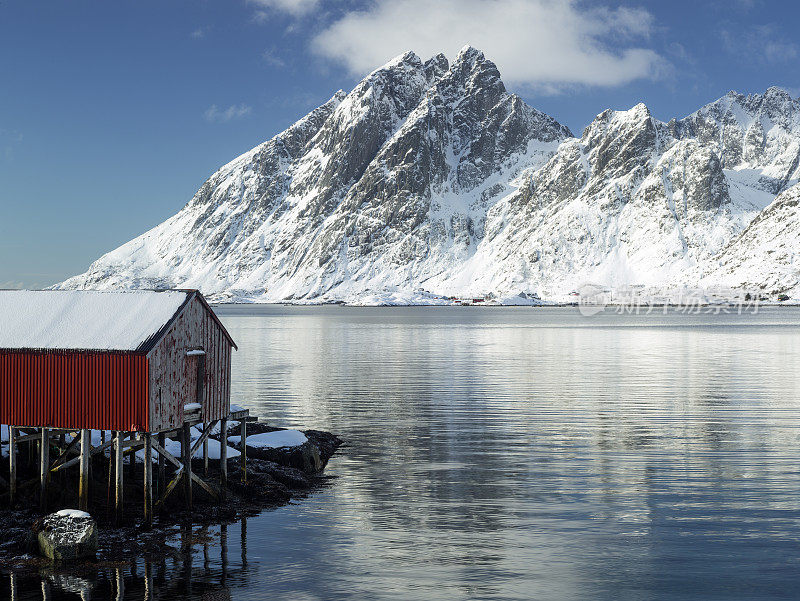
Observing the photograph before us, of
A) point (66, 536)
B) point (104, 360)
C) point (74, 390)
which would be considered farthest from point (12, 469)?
point (66, 536)

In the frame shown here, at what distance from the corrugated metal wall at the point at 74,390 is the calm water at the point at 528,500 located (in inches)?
178

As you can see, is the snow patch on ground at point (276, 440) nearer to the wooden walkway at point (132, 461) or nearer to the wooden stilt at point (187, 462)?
the wooden walkway at point (132, 461)

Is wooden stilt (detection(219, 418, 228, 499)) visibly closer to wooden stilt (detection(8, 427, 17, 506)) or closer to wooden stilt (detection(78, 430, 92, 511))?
wooden stilt (detection(78, 430, 92, 511))

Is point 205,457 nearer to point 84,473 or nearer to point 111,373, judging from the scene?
point 84,473

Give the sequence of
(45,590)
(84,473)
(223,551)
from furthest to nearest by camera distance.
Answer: (84,473)
(223,551)
(45,590)

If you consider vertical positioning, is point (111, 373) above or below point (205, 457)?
above

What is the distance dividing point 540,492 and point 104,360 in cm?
1604

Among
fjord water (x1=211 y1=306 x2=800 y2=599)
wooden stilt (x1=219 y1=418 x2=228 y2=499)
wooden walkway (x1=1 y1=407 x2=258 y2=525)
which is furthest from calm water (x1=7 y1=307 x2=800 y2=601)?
wooden stilt (x1=219 y1=418 x2=228 y2=499)

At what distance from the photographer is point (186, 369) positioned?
27812 millimetres

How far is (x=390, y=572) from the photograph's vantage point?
21.6 metres

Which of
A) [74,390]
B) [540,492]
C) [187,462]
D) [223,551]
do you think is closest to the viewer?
[223,551]

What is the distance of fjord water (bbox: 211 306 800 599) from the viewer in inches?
834

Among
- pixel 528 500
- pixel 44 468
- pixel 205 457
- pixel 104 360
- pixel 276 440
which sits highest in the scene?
pixel 104 360

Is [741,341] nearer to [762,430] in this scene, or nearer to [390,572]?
[762,430]
